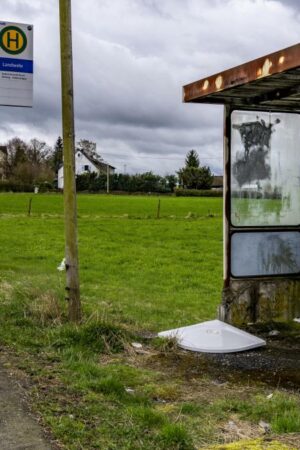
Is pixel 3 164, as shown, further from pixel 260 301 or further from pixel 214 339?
pixel 214 339

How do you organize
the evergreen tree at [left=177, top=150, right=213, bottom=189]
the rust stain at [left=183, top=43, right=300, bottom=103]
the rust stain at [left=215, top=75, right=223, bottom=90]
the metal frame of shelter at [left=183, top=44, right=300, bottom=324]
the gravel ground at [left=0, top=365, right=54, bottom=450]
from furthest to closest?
the evergreen tree at [left=177, top=150, right=213, bottom=189]
the rust stain at [left=215, top=75, right=223, bottom=90]
the metal frame of shelter at [left=183, top=44, right=300, bottom=324]
the rust stain at [left=183, top=43, right=300, bottom=103]
the gravel ground at [left=0, top=365, right=54, bottom=450]

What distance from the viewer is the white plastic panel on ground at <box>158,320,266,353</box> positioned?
683 cm

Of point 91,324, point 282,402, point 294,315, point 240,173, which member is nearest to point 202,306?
point 294,315

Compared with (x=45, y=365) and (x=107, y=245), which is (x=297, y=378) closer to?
(x=45, y=365)

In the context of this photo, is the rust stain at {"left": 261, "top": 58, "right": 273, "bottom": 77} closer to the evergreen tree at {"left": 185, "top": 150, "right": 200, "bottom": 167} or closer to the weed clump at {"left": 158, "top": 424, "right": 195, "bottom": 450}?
the weed clump at {"left": 158, "top": 424, "right": 195, "bottom": 450}

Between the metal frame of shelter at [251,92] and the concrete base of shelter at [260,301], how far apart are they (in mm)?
113

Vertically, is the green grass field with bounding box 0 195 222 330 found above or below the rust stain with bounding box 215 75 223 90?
below

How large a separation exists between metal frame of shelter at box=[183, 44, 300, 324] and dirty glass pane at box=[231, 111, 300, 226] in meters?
0.08

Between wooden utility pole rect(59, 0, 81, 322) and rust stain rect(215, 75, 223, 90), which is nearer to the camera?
rust stain rect(215, 75, 223, 90)

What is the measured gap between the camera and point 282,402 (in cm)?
491

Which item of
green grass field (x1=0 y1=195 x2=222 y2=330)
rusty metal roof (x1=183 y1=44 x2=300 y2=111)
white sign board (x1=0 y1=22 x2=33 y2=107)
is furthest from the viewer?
green grass field (x1=0 y1=195 x2=222 y2=330)

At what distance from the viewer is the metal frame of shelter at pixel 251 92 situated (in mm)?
5703

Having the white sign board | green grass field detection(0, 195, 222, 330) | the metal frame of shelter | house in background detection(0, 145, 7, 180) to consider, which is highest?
house in background detection(0, 145, 7, 180)

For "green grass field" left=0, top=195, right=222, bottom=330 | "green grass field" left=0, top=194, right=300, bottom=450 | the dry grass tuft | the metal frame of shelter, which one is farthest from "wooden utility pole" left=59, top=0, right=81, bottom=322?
the metal frame of shelter
